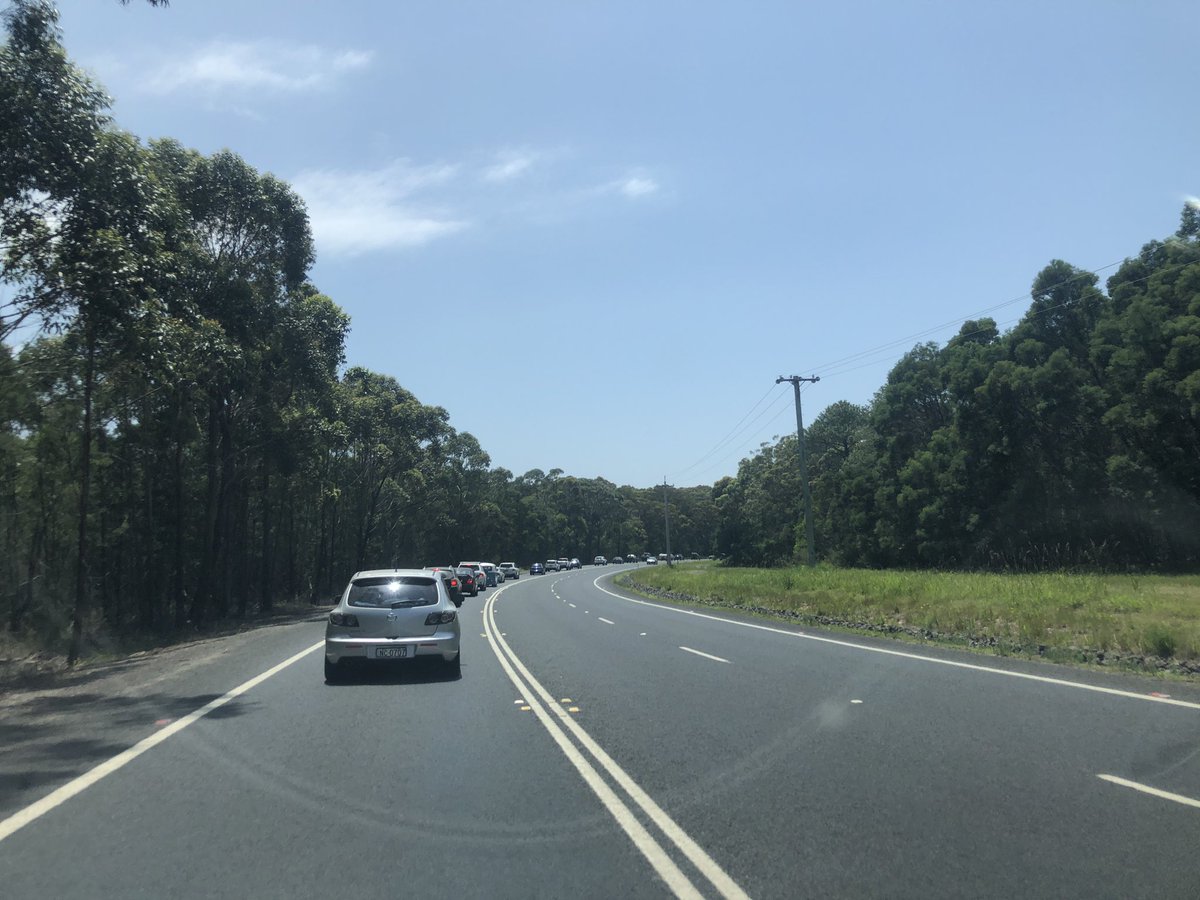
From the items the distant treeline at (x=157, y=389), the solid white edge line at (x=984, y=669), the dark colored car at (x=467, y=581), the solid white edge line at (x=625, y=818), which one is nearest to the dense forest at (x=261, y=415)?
the distant treeline at (x=157, y=389)

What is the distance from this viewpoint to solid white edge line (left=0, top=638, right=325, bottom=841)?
6.28 m

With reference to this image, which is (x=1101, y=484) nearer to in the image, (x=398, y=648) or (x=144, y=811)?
(x=398, y=648)

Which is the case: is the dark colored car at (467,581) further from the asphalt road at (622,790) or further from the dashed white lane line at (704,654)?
the asphalt road at (622,790)

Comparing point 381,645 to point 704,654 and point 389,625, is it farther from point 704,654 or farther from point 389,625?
point 704,654

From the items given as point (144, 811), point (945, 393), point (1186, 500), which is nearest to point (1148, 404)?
point (1186, 500)

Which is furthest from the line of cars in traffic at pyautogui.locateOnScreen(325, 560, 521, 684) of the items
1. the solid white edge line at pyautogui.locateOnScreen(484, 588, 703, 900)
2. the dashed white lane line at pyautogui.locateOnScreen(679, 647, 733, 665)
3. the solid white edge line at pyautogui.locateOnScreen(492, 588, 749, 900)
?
the dashed white lane line at pyautogui.locateOnScreen(679, 647, 733, 665)

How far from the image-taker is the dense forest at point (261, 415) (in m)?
14.6

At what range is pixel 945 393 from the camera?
2515 inches

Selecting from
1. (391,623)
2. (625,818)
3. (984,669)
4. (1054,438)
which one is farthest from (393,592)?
(1054,438)

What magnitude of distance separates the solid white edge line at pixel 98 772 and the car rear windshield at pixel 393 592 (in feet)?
6.96

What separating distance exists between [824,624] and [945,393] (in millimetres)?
44882

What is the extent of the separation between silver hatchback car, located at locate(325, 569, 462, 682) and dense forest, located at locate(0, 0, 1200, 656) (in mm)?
6282

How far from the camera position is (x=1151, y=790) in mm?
6703

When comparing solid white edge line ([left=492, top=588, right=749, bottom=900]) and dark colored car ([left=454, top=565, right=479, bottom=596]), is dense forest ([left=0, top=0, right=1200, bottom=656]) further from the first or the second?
solid white edge line ([left=492, top=588, right=749, bottom=900])
